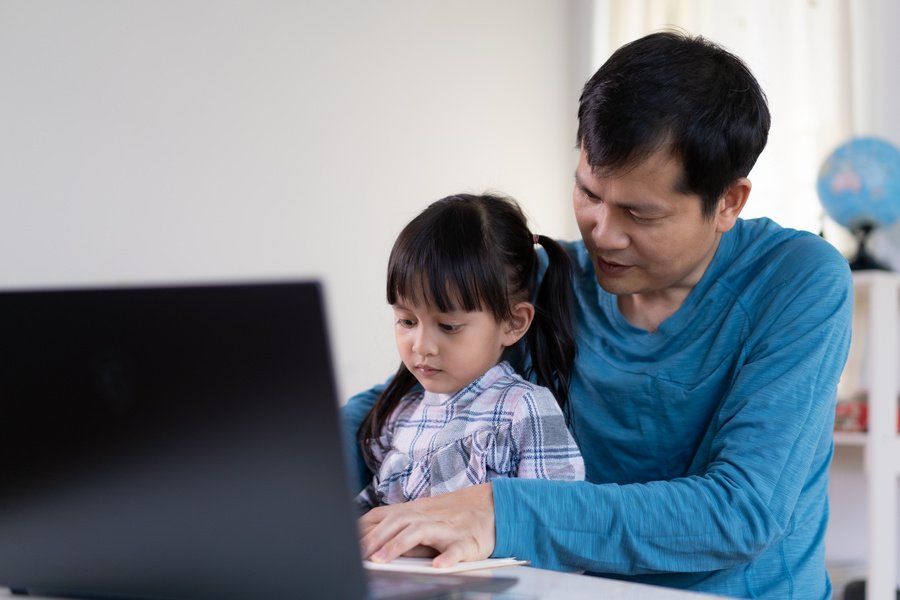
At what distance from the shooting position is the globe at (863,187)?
2646 millimetres

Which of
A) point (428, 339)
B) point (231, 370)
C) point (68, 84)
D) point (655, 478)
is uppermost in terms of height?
point (68, 84)

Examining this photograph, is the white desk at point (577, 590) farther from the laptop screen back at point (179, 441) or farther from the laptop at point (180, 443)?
the laptop screen back at point (179, 441)

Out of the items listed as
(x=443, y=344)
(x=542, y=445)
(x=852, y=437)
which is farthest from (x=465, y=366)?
(x=852, y=437)

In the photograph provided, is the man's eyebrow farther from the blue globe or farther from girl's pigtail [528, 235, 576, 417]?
the blue globe

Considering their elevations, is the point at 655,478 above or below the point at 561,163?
below

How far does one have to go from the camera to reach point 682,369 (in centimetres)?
139

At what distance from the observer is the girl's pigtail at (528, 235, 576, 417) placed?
1.48 m

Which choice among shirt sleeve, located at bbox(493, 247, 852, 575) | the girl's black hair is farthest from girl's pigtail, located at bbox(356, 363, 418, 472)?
shirt sleeve, located at bbox(493, 247, 852, 575)

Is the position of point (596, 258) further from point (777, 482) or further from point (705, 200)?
point (777, 482)

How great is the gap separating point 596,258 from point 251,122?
81.5 inches

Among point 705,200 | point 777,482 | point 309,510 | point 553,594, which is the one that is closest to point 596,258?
point 705,200

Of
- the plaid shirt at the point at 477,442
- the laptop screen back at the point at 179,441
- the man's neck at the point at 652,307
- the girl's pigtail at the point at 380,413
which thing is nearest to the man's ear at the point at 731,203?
the man's neck at the point at 652,307

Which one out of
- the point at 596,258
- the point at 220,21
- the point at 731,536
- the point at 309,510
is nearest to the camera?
the point at 309,510

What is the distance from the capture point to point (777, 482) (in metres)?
1.11
